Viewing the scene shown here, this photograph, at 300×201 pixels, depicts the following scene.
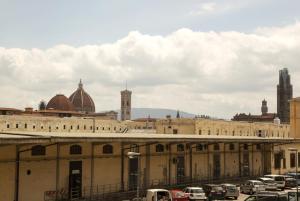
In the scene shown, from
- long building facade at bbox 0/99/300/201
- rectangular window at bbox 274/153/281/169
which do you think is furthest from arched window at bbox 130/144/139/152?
rectangular window at bbox 274/153/281/169

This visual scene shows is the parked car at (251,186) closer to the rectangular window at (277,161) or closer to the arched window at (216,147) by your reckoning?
the arched window at (216,147)

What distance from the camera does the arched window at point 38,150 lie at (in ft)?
112

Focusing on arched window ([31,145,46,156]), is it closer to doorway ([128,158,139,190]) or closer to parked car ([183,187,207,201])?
doorway ([128,158,139,190])

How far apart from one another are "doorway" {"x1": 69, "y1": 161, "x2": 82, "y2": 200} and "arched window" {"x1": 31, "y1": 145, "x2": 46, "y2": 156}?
317 cm

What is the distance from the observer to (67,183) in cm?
3678

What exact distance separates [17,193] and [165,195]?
35.8 feet

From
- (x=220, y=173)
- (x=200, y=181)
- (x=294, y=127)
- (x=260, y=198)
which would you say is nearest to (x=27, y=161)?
(x=260, y=198)

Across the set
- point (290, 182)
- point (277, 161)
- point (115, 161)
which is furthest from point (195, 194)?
point (277, 161)

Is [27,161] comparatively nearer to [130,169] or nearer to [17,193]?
[17,193]

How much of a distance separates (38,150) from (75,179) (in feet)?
15.0

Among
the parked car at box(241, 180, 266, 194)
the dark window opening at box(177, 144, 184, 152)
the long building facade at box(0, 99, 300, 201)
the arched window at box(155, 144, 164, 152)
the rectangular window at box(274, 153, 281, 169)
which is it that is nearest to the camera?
the long building facade at box(0, 99, 300, 201)

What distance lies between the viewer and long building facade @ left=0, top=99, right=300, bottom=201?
108 feet

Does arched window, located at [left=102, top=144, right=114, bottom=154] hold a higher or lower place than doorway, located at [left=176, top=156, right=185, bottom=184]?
higher

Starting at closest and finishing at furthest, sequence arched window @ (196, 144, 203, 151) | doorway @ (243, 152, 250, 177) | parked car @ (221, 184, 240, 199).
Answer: parked car @ (221, 184, 240, 199)
arched window @ (196, 144, 203, 151)
doorway @ (243, 152, 250, 177)
